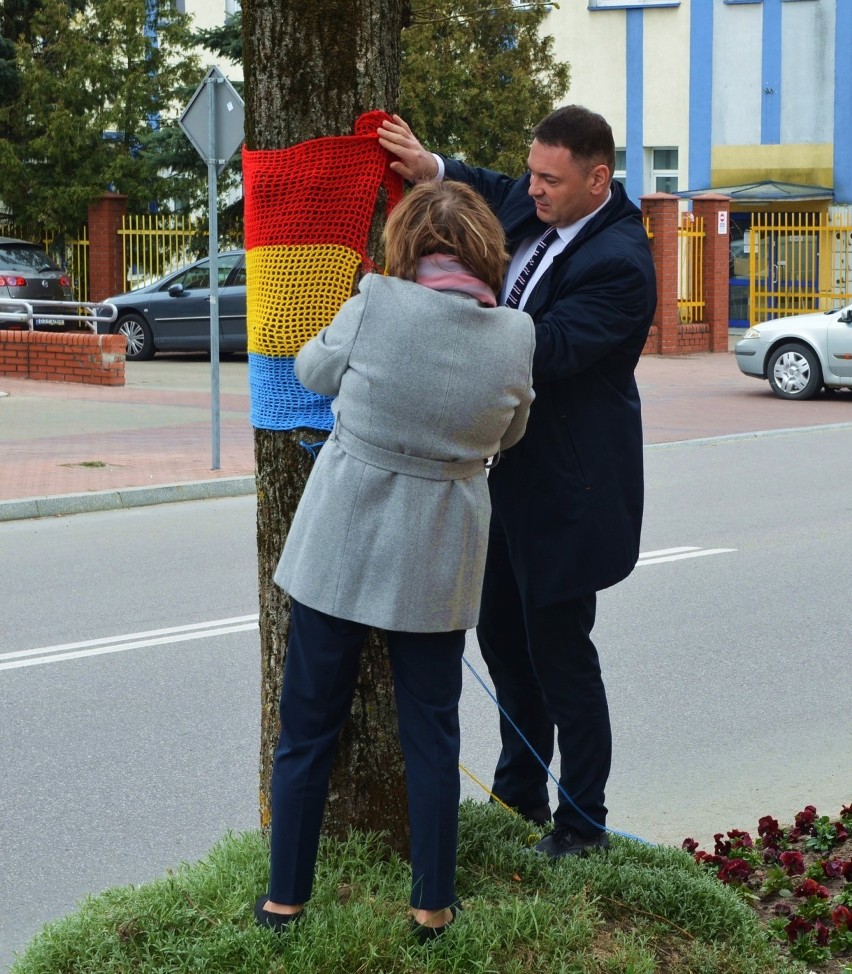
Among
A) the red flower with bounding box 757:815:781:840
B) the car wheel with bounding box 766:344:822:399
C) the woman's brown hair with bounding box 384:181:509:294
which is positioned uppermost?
the woman's brown hair with bounding box 384:181:509:294

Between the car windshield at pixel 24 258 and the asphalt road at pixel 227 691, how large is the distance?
1416 cm

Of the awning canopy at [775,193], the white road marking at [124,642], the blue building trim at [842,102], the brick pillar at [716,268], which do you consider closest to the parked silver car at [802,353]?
the brick pillar at [716,268]

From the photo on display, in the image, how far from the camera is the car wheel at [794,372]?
19062 millimetres

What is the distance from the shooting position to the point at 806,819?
14.5 ft

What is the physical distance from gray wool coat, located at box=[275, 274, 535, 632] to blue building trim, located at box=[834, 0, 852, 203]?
30.2 meters

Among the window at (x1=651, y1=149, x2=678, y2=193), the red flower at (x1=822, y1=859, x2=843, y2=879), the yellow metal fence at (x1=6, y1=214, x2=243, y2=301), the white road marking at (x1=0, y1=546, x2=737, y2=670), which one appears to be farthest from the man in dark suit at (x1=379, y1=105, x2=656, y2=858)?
the window at (x1=651, y1=149, x2=678, y2=193)

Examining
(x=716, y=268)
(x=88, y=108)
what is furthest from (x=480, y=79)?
(x=88, y=108)

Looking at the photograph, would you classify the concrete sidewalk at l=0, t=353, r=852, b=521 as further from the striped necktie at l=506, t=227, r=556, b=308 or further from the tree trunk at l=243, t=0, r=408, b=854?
the striped necktie at l=506, t=227, r=556, b=308

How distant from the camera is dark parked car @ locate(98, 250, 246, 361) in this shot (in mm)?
22812

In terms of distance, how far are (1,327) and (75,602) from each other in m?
15.5

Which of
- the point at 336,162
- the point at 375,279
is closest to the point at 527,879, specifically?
the point at 375,279

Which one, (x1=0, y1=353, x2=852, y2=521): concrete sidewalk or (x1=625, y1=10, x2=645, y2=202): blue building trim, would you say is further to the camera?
(x1=625, y1=10, x2=645, y2=202): blue building trim

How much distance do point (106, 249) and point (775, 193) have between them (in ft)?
45.3

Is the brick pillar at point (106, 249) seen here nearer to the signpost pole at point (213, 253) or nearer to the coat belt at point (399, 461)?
the signpost pole at point (213, 253)
